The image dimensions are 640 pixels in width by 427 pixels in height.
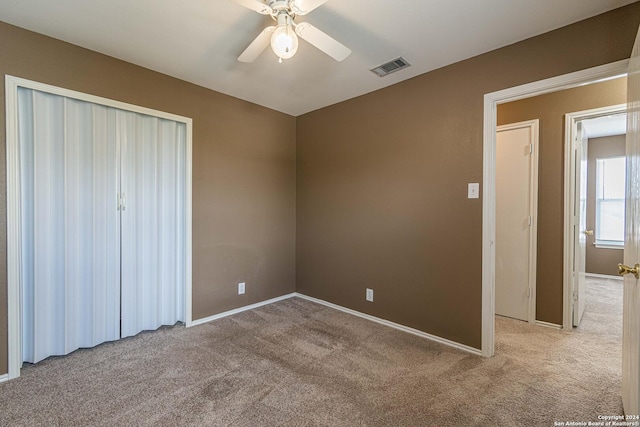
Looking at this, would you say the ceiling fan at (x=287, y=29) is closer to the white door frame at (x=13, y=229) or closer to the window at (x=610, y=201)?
the white door frame at (x=13, y=229)

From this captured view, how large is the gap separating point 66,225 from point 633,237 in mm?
3676

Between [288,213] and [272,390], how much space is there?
7.50ft

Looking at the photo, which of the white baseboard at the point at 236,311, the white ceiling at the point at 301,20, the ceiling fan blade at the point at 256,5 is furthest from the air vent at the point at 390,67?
the white baseboard at the point at 236,311

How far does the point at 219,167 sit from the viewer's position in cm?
303

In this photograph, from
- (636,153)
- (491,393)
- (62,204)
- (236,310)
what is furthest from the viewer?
(236,310)

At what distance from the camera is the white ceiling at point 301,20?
1.72 m

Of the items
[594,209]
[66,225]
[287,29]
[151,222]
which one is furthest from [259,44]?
[594,209]

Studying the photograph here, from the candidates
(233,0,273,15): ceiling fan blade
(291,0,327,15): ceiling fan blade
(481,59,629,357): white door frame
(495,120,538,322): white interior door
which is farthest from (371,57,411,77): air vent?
(495,120,538,322): white interior door

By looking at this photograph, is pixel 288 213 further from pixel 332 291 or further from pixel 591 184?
pixel 591 184

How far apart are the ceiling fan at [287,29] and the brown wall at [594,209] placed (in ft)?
20.1

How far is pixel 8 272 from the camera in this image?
1.89m

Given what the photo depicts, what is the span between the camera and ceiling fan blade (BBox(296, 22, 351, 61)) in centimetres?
153

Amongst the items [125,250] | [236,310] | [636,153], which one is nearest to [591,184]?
[636,153]

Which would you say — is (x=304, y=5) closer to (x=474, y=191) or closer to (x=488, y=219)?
(x=474, y=191)
